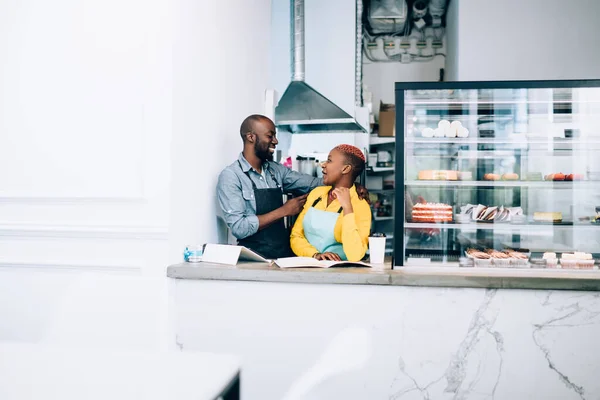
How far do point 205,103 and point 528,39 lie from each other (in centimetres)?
403

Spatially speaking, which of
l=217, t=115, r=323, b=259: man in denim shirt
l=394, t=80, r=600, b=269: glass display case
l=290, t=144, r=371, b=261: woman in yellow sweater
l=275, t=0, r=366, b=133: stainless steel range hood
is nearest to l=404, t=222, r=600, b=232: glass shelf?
l=394, t=80, r=600, b=269: glass display case

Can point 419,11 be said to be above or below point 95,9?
above

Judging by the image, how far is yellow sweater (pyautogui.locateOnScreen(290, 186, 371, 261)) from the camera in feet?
9.71

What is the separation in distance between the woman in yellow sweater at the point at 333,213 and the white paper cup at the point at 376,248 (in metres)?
0.10

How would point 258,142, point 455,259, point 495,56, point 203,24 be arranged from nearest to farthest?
point 455,259, point 203,24, point 258,142, point 495,56

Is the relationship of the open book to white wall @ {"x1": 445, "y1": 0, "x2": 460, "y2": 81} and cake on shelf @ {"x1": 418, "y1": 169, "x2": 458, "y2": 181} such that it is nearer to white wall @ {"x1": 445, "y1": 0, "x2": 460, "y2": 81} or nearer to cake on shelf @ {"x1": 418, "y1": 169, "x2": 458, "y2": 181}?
cake on shelf @ {"x1": 418, "y1": 169, "x2": 458, "y2": 181}

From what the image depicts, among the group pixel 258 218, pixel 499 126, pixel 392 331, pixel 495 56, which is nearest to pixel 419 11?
pixel 495 56

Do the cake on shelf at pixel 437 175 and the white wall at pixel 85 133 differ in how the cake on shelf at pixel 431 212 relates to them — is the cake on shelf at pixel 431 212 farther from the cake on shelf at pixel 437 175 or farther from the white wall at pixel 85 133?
the white wall at pixel 85 133

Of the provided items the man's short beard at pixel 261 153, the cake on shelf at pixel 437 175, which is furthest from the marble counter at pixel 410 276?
the man's short beard at pixel 261 153

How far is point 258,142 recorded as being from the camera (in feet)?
11.0

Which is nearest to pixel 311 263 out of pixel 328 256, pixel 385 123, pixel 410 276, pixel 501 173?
pixel 328 256

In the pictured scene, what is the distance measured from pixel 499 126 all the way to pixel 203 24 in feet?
5.72

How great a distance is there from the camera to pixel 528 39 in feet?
18.9

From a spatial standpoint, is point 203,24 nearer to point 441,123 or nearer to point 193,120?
point 193,120
